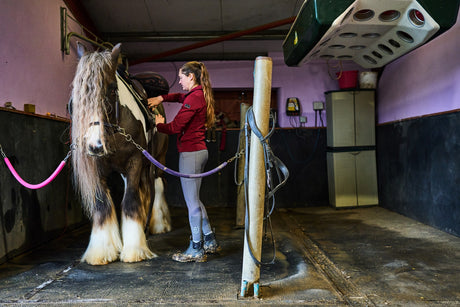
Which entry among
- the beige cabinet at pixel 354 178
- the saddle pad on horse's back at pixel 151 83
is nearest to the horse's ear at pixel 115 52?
the saddle pad on horse's back at pixel 151 83

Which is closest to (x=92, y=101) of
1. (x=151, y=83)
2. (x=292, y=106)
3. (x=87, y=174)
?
(x=87, y=174)

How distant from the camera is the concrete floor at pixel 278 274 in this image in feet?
6.81

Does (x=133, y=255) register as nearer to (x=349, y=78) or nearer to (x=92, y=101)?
(x=92, y=101)

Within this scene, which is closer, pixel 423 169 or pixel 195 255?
pixel 195 255

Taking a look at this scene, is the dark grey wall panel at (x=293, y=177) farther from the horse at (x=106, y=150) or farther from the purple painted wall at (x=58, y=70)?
the horse at (x=106, y=150)

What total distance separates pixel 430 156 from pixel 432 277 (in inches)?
79.0

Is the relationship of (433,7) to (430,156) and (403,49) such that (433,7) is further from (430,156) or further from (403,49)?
(430,156)

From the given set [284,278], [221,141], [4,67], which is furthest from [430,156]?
[4,67]

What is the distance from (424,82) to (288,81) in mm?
2322

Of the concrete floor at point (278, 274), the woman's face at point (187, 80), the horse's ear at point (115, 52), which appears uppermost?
the horse's ear at point (115, 52)

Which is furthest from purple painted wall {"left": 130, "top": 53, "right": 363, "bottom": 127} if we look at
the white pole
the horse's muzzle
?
the white pole

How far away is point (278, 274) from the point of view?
8.23ft

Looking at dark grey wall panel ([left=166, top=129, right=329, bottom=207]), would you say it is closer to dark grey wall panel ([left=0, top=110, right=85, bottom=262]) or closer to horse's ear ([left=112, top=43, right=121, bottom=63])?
dark grey wall panel ([left=0, top=110, right=85, bottom=262])

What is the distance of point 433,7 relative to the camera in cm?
270
